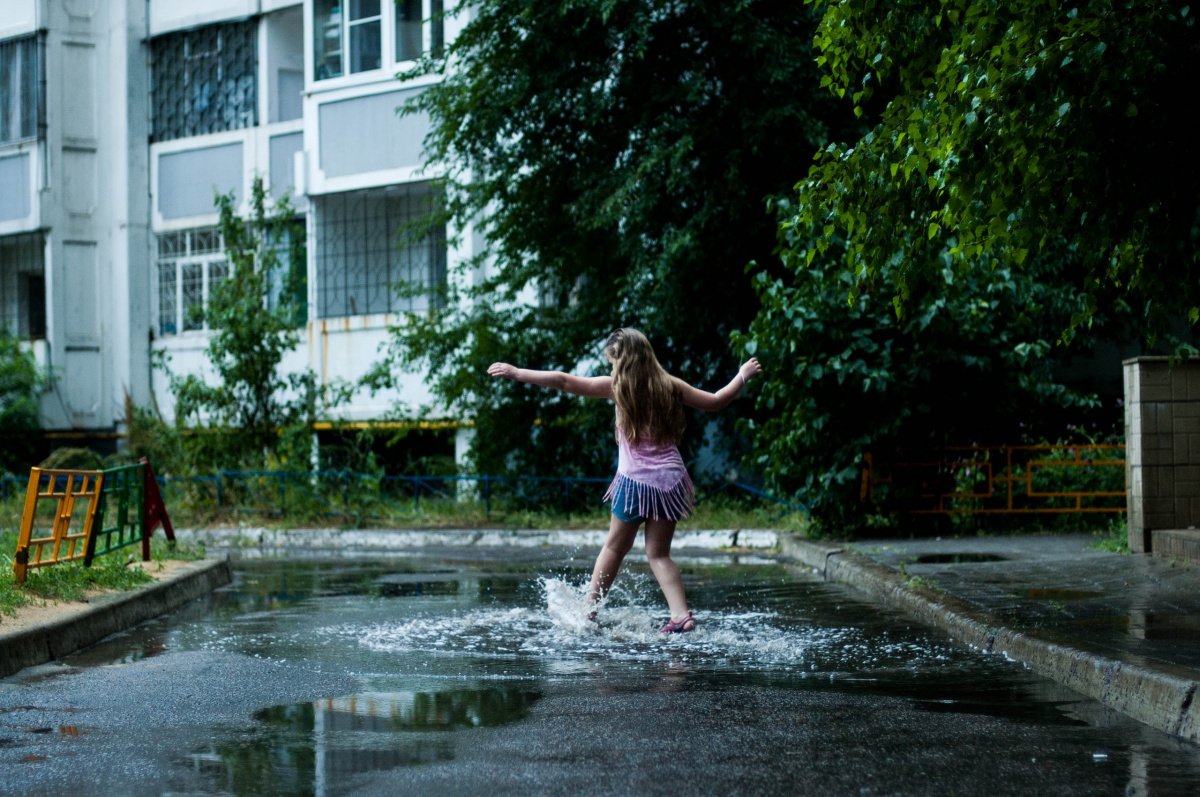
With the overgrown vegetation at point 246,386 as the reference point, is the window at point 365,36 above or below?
above

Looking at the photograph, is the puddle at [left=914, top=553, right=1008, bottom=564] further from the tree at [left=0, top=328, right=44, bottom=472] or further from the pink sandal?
the tree at [left=0, top=328, right=44, bottom=472]

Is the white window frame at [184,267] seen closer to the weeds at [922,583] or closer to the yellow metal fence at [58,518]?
the yellow metal fence at [58,518]

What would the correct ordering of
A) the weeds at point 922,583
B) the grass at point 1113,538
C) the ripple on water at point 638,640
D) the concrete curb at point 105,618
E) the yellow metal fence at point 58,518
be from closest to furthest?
the ripple on water at point 638,640 < the concrete curb at point 105,618 < the yellow metal fence at point 58,518 < the weeds at point 922,583 < the grass at point 1113,538

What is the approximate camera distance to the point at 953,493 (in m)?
13.9

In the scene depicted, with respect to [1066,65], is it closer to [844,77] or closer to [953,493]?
[844,77]

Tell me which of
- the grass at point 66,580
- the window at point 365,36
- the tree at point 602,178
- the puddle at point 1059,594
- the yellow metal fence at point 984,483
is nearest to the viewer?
the grass at point 66,580

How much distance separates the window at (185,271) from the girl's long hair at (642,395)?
19.1m

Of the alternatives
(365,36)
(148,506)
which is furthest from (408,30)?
(148,506)

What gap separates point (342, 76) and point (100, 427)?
904 centimetres

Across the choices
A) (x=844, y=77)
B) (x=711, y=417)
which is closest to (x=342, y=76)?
(x=711, y=417)

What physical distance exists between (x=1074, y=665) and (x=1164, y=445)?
18.4ft

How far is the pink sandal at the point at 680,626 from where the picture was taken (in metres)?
7.85

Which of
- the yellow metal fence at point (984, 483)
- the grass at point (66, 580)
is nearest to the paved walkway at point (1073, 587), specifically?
the yellow metal fence at point (984, 483)

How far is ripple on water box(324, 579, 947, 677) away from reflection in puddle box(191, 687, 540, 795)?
4.30 ft
